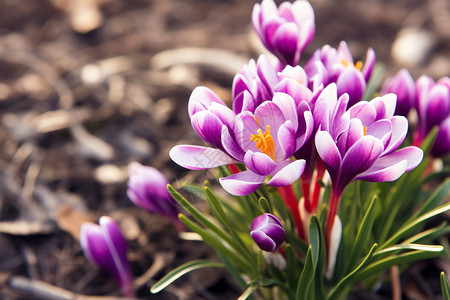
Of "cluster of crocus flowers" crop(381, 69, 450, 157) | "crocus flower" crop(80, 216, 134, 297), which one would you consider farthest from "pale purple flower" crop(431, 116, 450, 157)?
"crocus flower" crop(80, 216, 134, 297)

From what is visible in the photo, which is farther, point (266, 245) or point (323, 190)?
point (323, 190)

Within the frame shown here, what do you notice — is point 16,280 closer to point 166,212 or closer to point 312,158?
point 166,212

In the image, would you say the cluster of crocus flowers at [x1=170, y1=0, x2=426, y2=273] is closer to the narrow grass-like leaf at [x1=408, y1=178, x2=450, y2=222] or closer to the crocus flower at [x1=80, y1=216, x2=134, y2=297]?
the narrow grass-like leaf at [x1=408, y1=178, x2=450, y2=222]

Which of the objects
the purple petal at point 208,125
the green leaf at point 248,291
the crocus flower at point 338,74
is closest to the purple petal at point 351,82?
the crocus flower at point 338,74

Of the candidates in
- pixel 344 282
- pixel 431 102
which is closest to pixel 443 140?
pixel 431 102

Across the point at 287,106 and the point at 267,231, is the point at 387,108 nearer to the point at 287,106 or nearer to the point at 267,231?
the point at 287,106

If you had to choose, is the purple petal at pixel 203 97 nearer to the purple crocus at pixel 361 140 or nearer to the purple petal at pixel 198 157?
the purple petal at pixel 198 157

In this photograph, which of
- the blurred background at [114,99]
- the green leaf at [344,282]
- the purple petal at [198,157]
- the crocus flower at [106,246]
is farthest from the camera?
the blurred background at [114,99]

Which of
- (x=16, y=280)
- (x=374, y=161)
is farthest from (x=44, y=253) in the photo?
(x=374, y=161)
